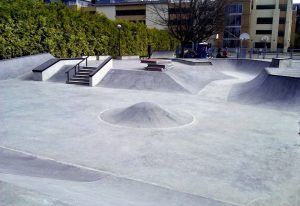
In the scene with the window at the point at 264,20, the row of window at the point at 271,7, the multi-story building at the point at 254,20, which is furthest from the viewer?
the row of window at the point at 271,7

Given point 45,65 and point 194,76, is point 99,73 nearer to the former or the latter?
point 45,65

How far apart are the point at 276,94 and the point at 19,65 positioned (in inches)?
577

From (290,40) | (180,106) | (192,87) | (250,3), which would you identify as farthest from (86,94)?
(290,40)

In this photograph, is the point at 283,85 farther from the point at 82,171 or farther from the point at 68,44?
the point at 68,44

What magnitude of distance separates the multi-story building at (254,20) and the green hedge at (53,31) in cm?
3967

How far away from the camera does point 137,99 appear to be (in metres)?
13.0

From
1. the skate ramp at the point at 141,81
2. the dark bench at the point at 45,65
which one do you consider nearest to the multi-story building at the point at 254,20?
the dark bench at the point at 45,65

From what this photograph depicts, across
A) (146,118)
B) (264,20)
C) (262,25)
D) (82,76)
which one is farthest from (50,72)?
(264,20)

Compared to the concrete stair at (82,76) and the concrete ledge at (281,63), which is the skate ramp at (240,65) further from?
the concrete stair at (82,76)

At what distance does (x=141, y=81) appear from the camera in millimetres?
16609

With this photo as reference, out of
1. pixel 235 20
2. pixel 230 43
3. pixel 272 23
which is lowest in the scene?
pixel 230 43

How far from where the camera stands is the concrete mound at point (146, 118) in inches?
347

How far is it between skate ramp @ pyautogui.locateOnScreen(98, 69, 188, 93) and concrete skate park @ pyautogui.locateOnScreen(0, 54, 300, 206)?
146 cm

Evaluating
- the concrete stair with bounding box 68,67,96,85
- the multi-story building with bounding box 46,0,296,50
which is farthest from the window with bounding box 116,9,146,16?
the concrete stair with bounding box 68,67,96,85
